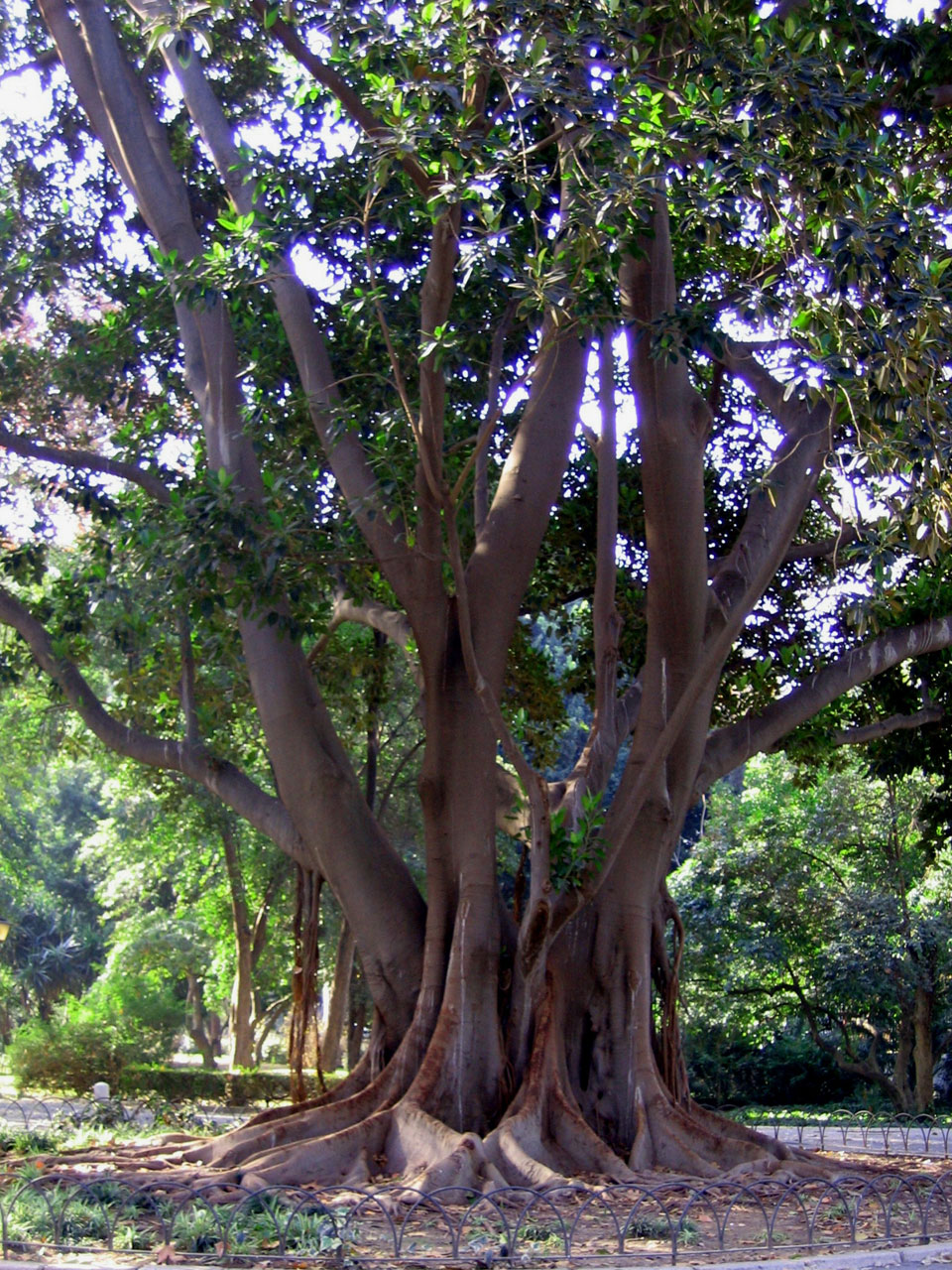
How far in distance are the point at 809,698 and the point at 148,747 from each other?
17.5 ft

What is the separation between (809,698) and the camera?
1034cm

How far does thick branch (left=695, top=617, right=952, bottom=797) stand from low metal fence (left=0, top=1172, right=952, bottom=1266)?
3611 millimetres

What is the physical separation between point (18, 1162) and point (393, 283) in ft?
22.3

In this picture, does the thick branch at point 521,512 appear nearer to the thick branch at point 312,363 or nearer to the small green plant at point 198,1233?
the thick branch at point 312,363

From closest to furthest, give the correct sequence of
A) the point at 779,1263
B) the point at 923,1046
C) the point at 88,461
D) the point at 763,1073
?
the point at 779,1263, the point at 88,461, the point at 923,1046, the point at 763,1073

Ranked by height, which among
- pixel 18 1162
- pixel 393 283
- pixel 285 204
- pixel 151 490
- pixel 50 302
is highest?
pixel 50 302

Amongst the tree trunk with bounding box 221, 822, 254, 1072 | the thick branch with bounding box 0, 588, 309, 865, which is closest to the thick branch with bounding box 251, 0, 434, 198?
the thick branch with bounding box 0, 588, 309, 865

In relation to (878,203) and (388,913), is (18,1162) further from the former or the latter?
(878,203)

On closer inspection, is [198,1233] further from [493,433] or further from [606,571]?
[493,433]

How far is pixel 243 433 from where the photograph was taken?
31.1ft

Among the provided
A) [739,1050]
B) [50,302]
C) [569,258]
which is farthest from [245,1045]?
[569,258]

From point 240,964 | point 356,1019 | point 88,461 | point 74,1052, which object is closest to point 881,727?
point 88,461

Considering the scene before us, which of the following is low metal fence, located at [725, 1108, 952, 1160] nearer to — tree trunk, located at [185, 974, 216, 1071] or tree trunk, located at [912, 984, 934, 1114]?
tree trunk, located at [912, 984, 934, 1114]

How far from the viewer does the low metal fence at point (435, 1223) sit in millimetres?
5711
